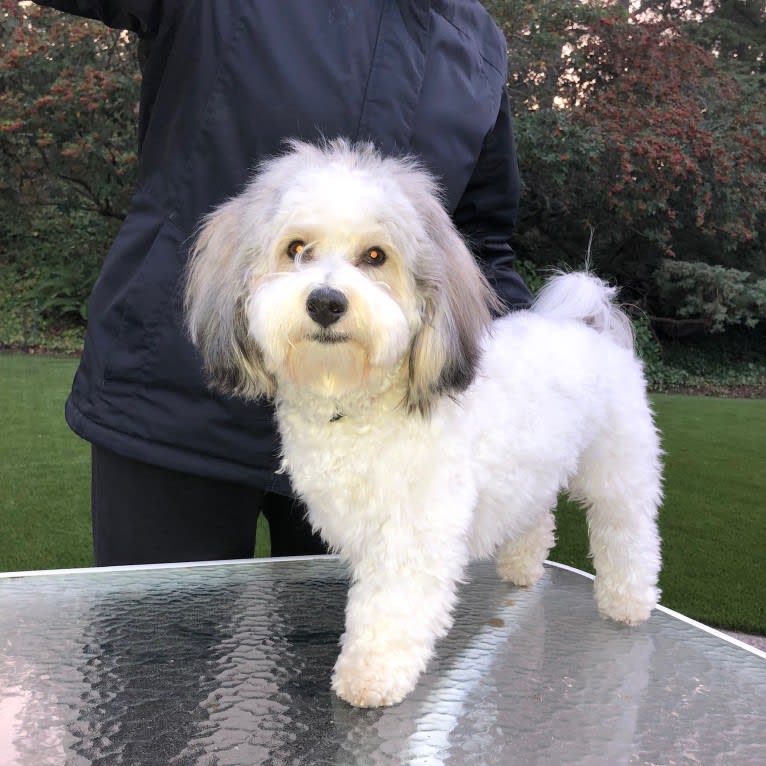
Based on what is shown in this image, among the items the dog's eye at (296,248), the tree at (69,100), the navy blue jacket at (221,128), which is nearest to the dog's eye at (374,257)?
the dog's eye at (296,248)

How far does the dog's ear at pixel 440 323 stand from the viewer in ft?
4.91

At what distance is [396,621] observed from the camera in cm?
155

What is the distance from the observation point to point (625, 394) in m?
2.09

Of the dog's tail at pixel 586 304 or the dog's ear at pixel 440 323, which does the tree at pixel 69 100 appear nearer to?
the dog's tail at pixel 586 304

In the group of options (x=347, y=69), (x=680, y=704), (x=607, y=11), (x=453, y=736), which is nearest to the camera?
(x=453, y=736)

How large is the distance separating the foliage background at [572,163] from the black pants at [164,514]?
28.5 feet

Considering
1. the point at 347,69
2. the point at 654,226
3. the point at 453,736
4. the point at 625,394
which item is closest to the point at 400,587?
the point at 453,736

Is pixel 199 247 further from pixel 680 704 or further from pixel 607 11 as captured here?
pixel 607 11

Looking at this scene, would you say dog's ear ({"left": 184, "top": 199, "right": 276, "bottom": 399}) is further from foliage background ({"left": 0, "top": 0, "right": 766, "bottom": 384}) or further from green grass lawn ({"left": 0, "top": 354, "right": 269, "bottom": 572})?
foliage background ({"left": 0, "top": 0, "right": 766, "bottom": 384})

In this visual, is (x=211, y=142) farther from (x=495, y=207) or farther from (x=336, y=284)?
(x=495, y=207)

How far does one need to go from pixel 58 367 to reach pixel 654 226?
8187 millimetres

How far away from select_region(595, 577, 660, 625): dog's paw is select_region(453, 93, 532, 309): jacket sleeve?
767 mm

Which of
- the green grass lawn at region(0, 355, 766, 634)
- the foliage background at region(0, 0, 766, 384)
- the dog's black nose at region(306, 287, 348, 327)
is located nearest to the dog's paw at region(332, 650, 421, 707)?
the dog's black nose at region(306, 287, 348, 327)

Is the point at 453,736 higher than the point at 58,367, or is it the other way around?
the point at 453,736
